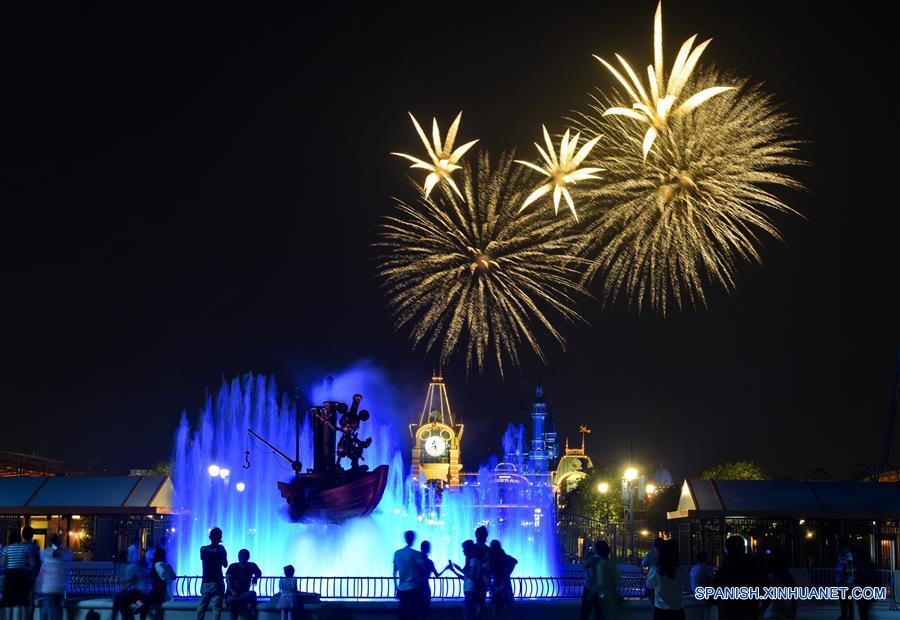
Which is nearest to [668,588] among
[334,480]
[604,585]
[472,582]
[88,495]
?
[604,585]

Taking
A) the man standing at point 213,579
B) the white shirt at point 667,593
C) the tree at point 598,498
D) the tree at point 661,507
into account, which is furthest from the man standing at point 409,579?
the tree at point 598,498

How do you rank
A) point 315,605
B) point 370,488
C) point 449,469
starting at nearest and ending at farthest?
point 315,605 → point 370,488 → point 449,469

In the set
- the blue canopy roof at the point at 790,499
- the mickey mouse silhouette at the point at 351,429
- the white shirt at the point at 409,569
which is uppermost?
the mickey mouse silhouette at the point at 351,429

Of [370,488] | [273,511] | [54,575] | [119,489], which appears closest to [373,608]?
[54,575]

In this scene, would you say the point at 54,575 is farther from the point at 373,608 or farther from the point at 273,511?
the point at 273,511

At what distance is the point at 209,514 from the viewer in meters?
33.2

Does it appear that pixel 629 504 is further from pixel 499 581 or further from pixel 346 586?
pixel 499 581

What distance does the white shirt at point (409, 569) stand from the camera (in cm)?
1541

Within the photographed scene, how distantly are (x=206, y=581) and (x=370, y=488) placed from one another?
11.6 m

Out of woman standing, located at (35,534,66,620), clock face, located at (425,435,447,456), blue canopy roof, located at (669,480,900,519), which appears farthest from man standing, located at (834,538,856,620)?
clock face, located at (425,435,447,456)

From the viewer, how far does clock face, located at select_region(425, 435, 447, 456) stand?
4535 inches

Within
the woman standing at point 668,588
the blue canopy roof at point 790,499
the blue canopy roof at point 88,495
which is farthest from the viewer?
the blue canopy roof at point 88,495

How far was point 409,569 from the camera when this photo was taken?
15.4 metres

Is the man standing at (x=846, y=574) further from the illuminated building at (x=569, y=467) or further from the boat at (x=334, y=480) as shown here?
the illuminated building at (x=569, y=467)
